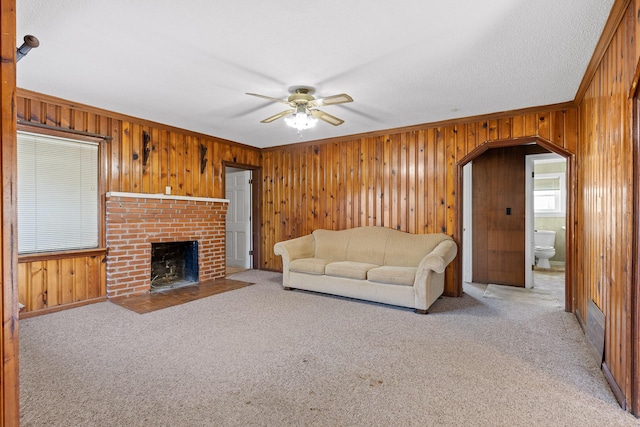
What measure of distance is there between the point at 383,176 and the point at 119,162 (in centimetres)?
369

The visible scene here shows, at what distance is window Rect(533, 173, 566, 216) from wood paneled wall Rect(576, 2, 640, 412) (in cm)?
459

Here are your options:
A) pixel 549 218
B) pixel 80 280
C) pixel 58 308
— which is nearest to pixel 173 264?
pixel 80 280

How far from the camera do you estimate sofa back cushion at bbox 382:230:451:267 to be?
4.32m

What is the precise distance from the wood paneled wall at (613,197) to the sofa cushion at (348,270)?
2.22m

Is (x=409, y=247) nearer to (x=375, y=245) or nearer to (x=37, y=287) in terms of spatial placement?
(x=375, y=245)

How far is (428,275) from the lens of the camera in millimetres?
3580

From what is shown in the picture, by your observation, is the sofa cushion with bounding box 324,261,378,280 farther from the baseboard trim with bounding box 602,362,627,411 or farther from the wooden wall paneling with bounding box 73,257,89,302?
the wooden wall paneling with bounding box 73,257,89,302

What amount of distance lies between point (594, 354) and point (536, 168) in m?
5.89

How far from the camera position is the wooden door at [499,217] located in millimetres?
4996

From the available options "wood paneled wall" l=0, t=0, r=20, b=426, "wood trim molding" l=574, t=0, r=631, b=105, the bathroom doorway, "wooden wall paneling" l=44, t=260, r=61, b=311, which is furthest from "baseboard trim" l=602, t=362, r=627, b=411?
"wooden wall paneling" l=44, t=260, r=61, b=311

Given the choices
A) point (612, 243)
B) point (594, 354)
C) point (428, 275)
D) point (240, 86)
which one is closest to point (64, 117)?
point (240, 86)

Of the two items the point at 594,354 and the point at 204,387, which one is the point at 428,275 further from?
the point at 204,387

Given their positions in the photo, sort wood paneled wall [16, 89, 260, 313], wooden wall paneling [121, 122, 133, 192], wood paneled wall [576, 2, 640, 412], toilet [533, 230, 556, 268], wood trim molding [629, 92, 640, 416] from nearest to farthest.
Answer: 1. wood trim molding [629, 92, 640, 416]
2. wood paneled wall [576, 2, 640, 412]
3. wood paneled wall [16, 89, 260, 313]
4. wooden wall paneling [121, 122, 133, 192]
5. toilet [533, 230, 556, 268]

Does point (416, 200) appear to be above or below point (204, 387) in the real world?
above
